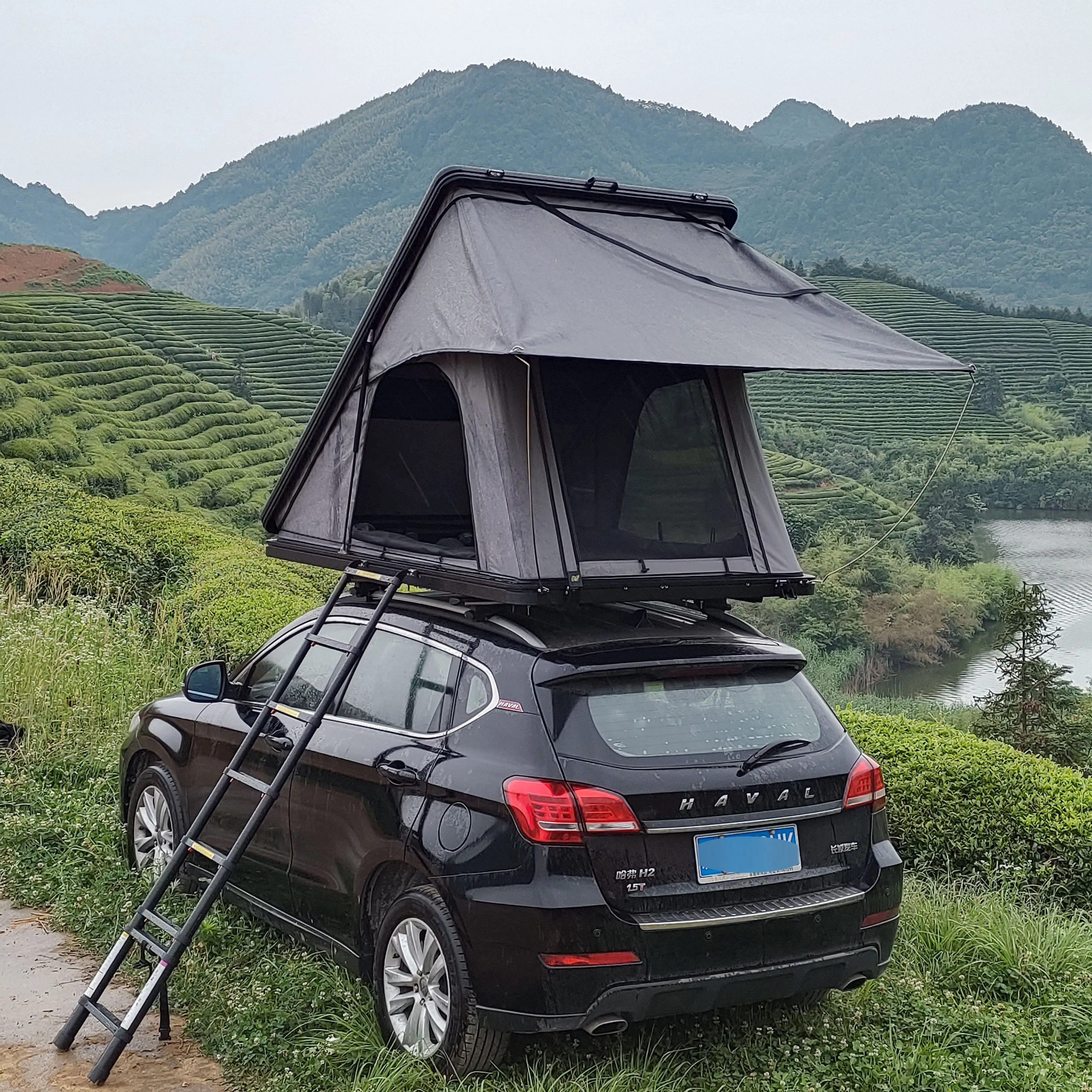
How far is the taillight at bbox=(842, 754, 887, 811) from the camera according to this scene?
4.17 meters

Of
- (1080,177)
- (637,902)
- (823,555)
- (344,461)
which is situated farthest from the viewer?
(1080,177)

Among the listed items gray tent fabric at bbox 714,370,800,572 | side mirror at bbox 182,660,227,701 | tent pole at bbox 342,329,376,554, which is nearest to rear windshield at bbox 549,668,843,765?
gray tent fabric at bbox 714,370,800,572

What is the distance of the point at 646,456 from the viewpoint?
519 centimetres

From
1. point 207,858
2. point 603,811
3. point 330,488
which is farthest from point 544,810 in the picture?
point 330,488

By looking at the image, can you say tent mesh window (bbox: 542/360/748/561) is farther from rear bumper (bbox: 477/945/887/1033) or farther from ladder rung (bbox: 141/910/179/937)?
ladder rung (bbox: 141/910/179/937)

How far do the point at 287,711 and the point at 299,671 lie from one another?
0.35m

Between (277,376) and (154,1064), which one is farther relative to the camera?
(277,376)

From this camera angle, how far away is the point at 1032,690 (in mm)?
14727

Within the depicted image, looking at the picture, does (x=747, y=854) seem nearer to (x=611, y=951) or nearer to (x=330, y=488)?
(x=611, y=951)

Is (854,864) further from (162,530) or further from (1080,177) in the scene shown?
(1080,177)

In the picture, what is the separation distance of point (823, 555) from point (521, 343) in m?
52.0

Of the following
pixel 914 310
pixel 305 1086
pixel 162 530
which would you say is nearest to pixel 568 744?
pixel 305 1086

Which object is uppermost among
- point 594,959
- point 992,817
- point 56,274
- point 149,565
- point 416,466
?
point 56,274

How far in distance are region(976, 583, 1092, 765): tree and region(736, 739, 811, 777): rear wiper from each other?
1050cm
